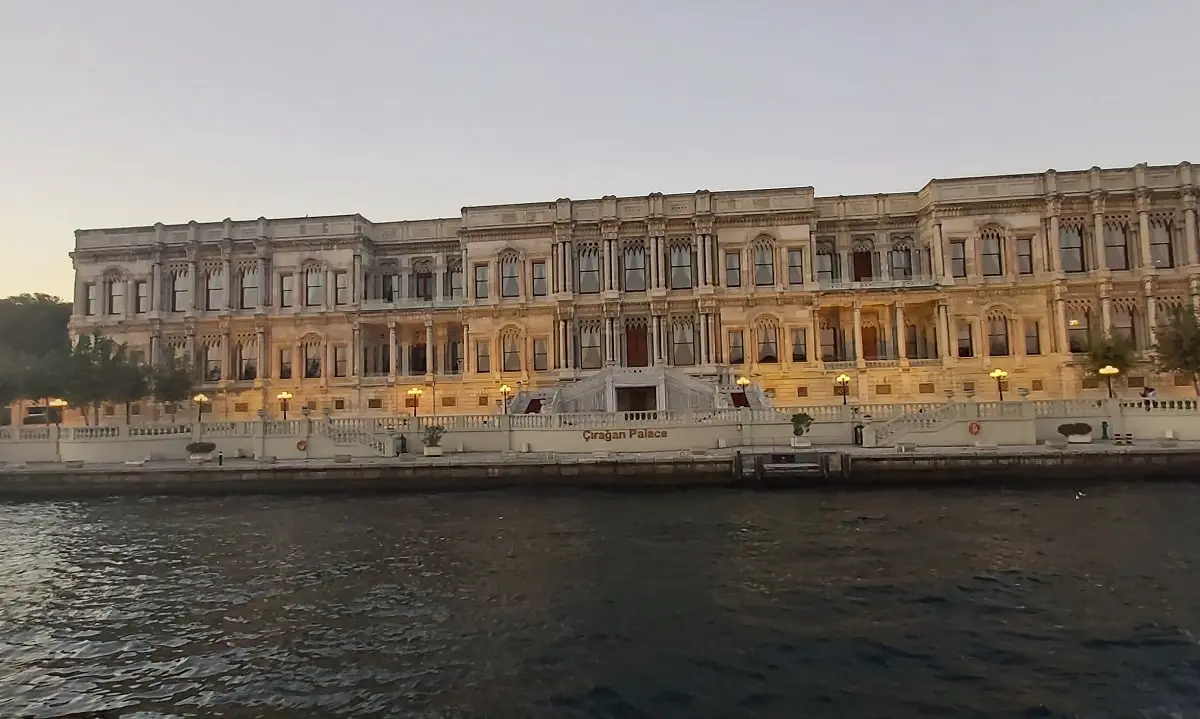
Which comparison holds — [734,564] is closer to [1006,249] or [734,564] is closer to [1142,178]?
Result: [1006,249]

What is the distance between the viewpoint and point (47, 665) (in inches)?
389

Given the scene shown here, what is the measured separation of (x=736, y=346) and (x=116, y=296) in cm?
4025

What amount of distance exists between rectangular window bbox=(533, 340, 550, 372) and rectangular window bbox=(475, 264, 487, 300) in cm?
468

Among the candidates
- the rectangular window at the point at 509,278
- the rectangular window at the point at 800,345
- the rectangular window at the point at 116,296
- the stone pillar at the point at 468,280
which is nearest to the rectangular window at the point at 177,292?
the rectangular window at the point at 116,296

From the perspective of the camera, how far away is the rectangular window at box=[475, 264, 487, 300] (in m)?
42.9

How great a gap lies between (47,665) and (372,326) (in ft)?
116

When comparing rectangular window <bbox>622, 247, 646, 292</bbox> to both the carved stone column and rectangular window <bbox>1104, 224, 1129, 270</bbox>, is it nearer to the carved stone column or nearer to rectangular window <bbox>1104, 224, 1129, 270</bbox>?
the carved stone column

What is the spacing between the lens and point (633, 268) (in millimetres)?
42000

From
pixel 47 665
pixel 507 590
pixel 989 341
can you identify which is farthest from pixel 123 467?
pixel 989 341

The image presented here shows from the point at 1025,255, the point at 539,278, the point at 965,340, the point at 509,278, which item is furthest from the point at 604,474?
the point at 1025,255

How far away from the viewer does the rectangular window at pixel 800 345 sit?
40.0 meters

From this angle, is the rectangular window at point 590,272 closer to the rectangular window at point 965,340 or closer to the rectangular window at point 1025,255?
the rectangular window at point 965,340

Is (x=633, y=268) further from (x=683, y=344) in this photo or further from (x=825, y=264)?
(x=825, y=264)

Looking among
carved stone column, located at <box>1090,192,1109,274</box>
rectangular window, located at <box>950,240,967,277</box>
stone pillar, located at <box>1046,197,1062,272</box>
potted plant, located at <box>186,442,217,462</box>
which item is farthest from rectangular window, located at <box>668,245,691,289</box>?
potted plant, located at <box>186,442,217,462</box>
